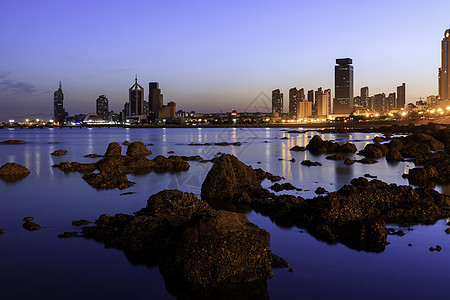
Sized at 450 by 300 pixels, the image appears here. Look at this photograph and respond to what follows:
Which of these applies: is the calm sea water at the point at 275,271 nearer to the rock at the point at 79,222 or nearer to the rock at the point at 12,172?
the rock at the point at 79,222

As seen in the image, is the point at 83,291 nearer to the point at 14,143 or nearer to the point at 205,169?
the point at 205,169

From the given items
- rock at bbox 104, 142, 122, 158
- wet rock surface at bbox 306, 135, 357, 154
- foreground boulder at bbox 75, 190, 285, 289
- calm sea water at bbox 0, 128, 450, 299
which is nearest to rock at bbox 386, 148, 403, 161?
wet rock surface at bbox 306, 135, 357, 154

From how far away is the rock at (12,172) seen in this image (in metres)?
22.3

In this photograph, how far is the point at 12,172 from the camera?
23.5m

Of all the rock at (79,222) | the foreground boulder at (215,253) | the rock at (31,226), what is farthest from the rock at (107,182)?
the foreground boulder at (215,253)

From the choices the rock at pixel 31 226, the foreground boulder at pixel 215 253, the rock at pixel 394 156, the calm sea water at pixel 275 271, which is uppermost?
the rock at pixel 394 156

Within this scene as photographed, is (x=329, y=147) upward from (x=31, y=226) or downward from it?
upward

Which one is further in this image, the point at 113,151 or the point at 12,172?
the point at 113,151

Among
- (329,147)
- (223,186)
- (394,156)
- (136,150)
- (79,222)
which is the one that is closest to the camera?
(79,222)

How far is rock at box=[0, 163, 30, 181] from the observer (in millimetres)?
22328

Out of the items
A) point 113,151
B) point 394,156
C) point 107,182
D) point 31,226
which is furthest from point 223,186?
point 394,156

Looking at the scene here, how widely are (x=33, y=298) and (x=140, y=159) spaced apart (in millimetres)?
18792

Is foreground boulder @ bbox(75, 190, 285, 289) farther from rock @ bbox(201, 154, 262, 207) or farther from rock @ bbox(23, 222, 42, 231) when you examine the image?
rock @ bbox(201, 154, 262, 207)

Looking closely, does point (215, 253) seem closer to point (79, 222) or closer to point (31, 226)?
point (79, 222)
